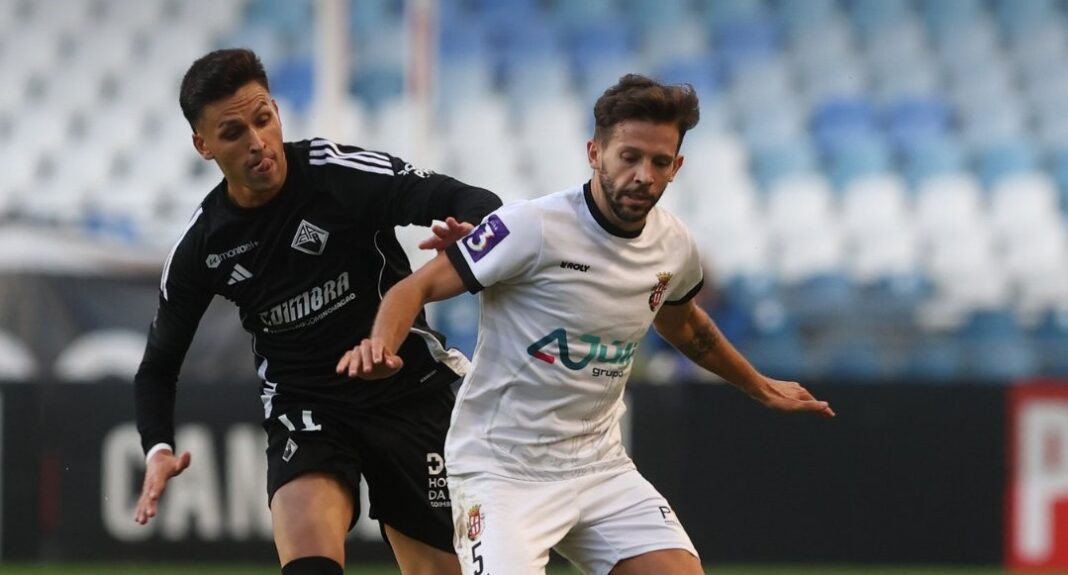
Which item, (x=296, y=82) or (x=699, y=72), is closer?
(x=296, y=82)

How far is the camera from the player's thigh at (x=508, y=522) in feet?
13.0

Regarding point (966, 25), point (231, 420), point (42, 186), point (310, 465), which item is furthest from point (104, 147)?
point (310, 465)

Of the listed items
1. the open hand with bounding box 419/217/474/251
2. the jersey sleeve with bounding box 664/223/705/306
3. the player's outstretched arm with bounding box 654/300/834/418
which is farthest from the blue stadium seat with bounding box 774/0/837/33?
the open hand with bounding box 419/217/474/251

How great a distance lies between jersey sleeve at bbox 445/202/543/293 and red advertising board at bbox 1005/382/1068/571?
5.40 meters

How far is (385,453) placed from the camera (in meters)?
4.67

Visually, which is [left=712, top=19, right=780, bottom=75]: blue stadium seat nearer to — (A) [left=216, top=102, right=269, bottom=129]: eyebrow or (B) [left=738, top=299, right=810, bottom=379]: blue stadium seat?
(B) [left=738, top=299, right=810, bottom=379]: blue stadium seat

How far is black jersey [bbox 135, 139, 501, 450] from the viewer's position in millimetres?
4508

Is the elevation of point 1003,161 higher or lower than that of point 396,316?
higher

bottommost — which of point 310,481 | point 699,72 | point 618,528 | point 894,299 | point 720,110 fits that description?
point 618,528

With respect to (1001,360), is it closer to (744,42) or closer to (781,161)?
(781,161)

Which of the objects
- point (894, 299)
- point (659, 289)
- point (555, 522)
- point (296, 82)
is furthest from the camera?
point (296, 82)

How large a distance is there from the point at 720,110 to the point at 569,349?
7904mm

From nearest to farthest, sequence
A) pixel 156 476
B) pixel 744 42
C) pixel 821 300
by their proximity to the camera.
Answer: pixel 156 476
pixel 821 300
pixel 744 42

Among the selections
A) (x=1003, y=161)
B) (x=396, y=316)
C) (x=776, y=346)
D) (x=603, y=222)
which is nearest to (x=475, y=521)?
(x=396, y=316)
